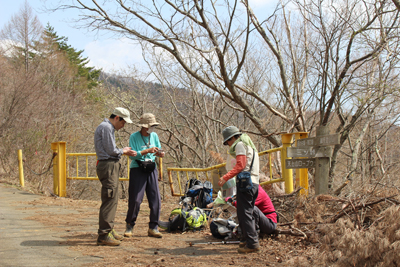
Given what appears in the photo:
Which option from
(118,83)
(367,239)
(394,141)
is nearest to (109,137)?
(367,239)

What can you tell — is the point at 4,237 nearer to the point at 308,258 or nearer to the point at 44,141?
the point at 308,258

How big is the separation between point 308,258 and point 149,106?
15663 millimetres

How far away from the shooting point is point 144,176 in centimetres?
519

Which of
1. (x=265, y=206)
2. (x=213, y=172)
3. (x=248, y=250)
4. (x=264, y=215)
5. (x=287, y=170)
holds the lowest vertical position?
(x=248, y=250)

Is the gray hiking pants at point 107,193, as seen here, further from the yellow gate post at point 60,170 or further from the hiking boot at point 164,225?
the yellow gate post at point 60,170

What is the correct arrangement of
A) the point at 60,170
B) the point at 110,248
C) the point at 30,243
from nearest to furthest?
the point at 110,248 → the point at 30,243 → the point at 60,170

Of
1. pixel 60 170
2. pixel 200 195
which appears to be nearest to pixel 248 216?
pixel 200 195

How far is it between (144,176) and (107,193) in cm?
79

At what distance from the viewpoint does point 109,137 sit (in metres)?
4.56

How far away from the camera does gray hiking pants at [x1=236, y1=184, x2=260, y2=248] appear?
169 inches

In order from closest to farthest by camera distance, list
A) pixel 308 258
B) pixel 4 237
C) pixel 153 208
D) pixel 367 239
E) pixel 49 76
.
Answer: pixel 367 239 < pixel 308 258 < pixel 4 237 < pixel 153 208 < pixel 49 76

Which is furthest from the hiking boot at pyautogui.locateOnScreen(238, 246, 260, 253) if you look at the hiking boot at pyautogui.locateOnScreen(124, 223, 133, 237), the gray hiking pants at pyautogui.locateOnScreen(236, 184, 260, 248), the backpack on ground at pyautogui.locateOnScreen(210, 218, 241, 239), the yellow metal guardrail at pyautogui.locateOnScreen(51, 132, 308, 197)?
the yellow metal guardrail at pyautogui.locateOnScreen(51, 132, 308, 197)

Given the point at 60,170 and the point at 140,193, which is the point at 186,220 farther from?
the point at 60,170

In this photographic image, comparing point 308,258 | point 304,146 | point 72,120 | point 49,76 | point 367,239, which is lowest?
point 308,258
